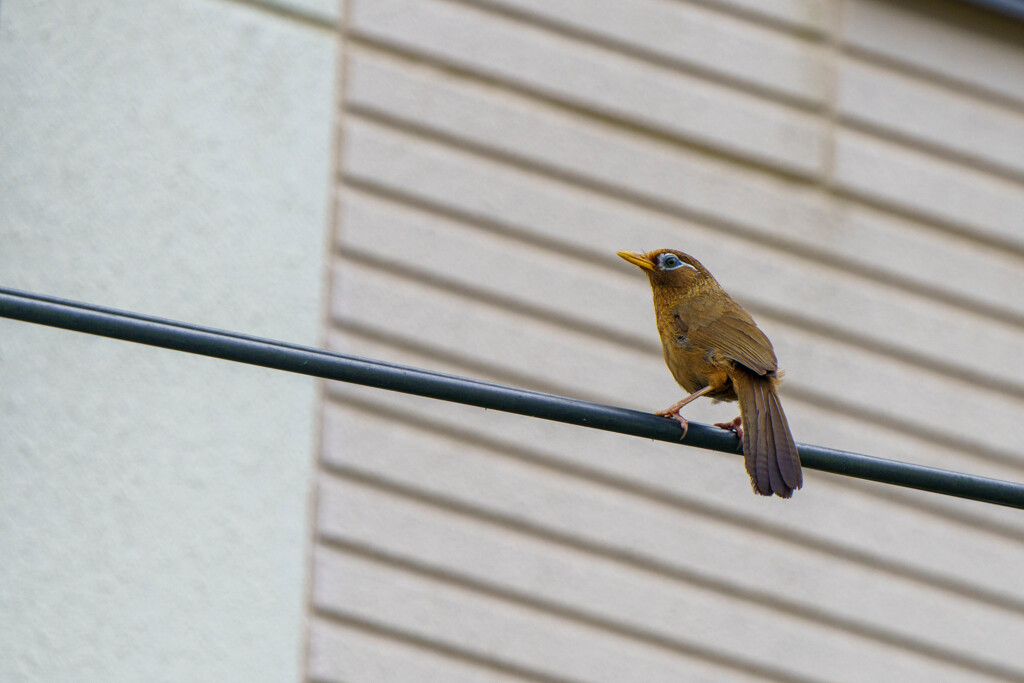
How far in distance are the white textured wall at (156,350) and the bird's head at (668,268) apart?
1.40 metres

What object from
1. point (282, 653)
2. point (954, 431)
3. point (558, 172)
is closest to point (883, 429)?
point (954, 431)

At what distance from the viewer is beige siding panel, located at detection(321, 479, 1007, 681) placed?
5340mm

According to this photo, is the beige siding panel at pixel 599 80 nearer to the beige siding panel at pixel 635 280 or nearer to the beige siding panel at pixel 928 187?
the beige siding panel at pixel 928 187

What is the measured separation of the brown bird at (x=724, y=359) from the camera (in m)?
3.77

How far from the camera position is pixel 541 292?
568 cm

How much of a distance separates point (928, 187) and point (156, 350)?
3463mm

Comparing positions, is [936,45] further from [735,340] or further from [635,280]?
[735,340]

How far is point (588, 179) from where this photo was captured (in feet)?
19.1

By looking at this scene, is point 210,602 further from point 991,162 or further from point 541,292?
point 991,162

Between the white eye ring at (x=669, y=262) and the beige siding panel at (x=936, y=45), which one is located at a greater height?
the beige siding panel at (x=936, y=45)

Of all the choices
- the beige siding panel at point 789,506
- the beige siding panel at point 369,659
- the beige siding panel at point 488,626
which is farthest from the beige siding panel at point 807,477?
the beige siding panel at point 369,659

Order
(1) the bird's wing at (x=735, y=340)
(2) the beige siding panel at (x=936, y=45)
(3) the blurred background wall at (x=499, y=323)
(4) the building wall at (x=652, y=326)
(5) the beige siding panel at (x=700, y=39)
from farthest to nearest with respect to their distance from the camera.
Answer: (2) the beige siding panel at (x=936, y=45)
(5) the beige siding panel at (x=700, y=39)
(4) the building wall at (x=652, y=326)
(3) the blurred background wall at (x=499, y=323)
(1) the bird's wing at (x=735, y=340)

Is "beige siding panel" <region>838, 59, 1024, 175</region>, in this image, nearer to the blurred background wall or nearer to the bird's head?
the blurred background wall

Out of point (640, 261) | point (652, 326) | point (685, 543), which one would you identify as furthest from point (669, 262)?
point (685, 543)
